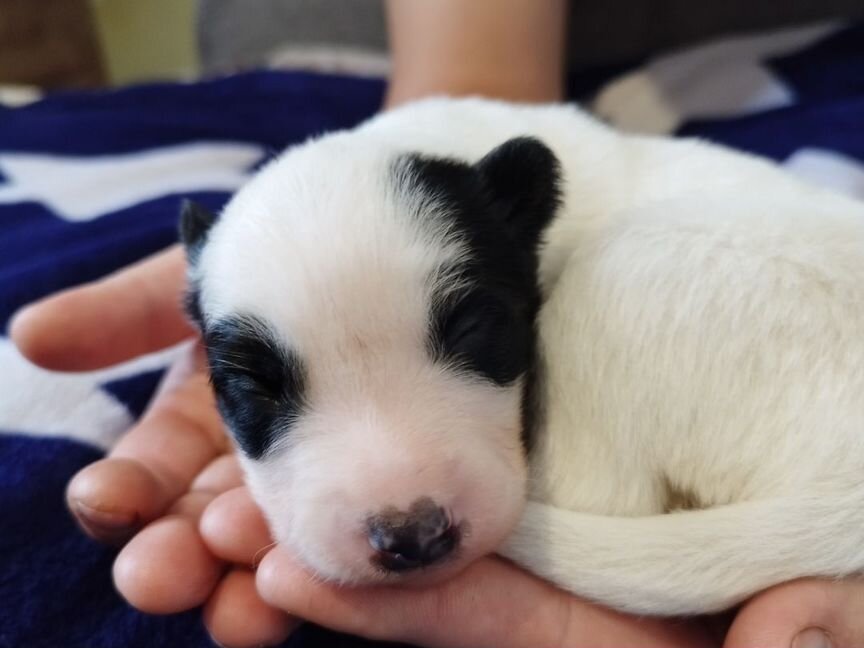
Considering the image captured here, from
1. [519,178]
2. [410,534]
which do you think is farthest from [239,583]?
[519,178]

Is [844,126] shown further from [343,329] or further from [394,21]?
[343,329]

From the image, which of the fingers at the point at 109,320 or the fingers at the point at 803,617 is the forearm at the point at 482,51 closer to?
the fingers at the point at 109,320

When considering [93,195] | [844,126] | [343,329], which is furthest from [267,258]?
[844,126]

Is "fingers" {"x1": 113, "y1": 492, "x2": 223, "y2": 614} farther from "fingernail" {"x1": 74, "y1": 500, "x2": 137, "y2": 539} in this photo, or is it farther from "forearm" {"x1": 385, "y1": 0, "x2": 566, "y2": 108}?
"forearm" {"x1": 385, "y1": 0, "x2": 566, "y2": 108}

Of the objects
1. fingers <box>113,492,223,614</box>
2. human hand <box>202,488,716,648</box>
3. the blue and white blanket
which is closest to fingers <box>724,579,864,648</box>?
human hand <box>202,488,716,648</box>

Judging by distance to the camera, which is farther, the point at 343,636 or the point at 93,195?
the point at 93,195

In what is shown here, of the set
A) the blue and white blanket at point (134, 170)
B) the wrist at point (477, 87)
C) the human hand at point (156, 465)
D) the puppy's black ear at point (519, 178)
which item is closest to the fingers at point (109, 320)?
the human hand at point (156, 465)
